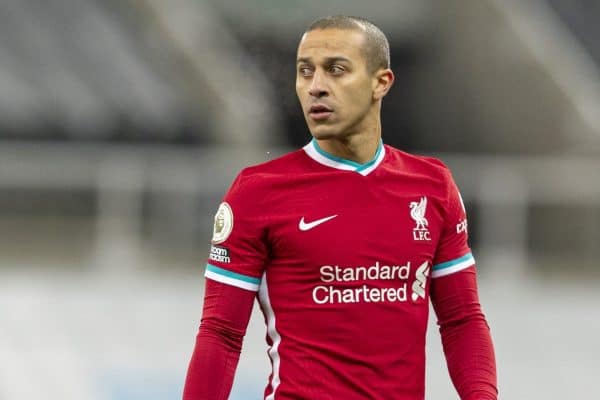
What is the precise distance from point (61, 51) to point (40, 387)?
8756 mm

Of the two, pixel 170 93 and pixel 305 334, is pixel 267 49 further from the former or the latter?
pixel 305 334

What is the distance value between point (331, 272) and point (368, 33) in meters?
0.54

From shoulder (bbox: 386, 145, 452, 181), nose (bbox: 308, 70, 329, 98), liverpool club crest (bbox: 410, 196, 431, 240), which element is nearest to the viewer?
nose (bbox: 308, 70, 329, 98)

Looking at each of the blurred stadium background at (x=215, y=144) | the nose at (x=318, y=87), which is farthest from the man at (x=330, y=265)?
the blurred stadium background at (x=215, y=144)

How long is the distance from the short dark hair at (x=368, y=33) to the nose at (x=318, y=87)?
12 centimetres

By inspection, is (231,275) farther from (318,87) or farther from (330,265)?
(318,87)

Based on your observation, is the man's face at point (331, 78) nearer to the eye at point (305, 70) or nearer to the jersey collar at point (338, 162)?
the eye at point (305, 70)

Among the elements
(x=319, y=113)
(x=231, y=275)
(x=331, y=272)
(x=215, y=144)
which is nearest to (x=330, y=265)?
(x=331, y=272)

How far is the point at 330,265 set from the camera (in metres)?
3.33

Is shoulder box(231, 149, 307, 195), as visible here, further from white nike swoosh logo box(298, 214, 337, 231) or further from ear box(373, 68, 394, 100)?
ear box(373, 68, 394, 100)

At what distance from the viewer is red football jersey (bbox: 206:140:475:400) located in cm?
330

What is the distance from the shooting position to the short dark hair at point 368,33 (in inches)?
131

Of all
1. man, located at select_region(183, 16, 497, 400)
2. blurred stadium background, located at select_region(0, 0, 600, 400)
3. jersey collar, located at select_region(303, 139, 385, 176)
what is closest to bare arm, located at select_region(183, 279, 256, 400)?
man, located at select_region(183, 16, 497, 400)

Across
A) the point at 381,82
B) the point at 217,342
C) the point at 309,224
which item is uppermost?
the point at 381,82
